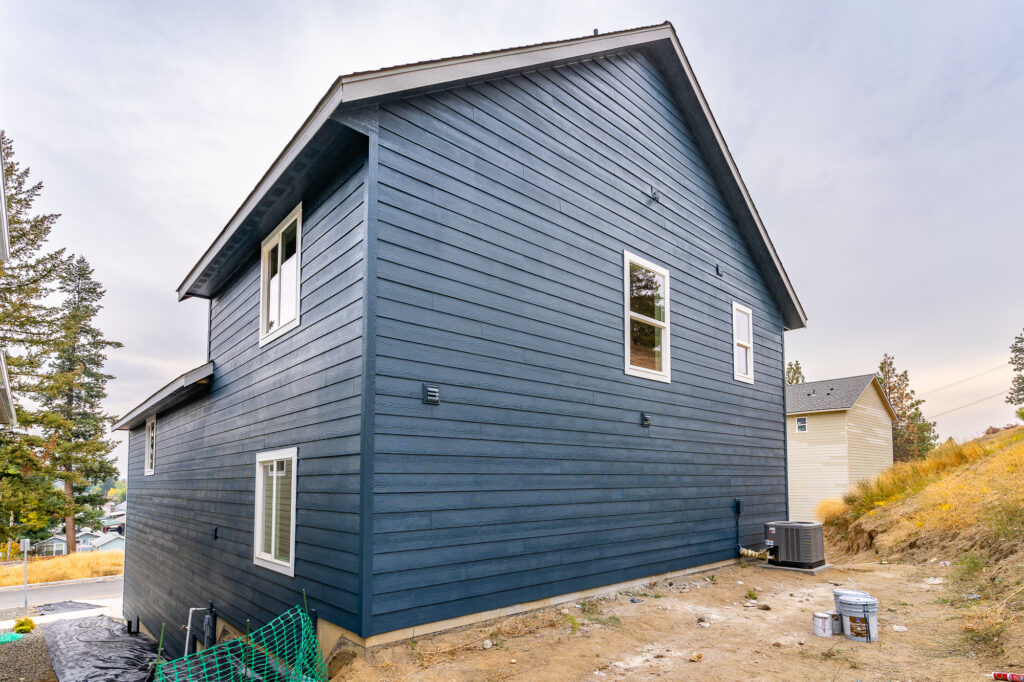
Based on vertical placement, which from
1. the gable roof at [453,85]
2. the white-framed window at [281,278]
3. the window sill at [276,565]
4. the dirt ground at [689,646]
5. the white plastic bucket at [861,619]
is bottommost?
Result: the dirt ground at [689,646]

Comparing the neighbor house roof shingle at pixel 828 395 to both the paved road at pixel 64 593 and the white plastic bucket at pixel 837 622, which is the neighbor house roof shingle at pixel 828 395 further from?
the paved road at pixel 64 593

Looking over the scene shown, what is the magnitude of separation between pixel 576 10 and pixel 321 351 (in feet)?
36.3

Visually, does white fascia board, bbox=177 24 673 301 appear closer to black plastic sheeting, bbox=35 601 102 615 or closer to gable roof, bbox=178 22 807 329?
gable roof, bbox=178 22 807 329

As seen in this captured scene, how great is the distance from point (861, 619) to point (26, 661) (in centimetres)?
1513

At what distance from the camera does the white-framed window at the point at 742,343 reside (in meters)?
10.0

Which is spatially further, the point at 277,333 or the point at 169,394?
the point at 169,394

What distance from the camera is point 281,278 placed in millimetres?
7102

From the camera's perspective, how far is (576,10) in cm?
1315

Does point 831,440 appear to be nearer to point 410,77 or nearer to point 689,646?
point 689,646

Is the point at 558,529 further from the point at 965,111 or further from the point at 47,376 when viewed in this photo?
the point at 47,376

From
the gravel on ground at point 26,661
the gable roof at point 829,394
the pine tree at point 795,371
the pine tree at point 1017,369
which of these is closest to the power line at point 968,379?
the pine tree at point 1017,369

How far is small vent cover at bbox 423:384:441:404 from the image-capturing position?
17.0 feet

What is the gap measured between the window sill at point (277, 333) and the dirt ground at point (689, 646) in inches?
136

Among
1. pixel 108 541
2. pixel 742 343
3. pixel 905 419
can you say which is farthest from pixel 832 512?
pixel 108 541
